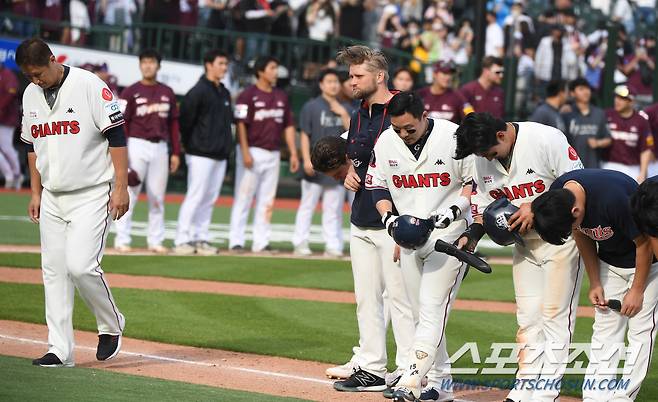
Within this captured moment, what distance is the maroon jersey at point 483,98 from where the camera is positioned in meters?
16.2

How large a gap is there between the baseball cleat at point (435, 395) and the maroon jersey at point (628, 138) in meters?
9.42

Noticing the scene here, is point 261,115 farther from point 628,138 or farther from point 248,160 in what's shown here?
point 628,138

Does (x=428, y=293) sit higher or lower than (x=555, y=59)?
lower

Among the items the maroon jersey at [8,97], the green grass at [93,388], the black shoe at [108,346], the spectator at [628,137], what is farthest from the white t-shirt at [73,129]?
the maroon jersey at [8,97]

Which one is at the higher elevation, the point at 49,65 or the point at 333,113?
the point at 49,65

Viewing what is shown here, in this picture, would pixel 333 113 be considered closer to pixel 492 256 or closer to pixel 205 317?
pixel 492 256

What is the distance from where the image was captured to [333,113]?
49.8ft

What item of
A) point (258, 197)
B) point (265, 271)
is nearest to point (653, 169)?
point (258, 197)

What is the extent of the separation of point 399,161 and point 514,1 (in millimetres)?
19201

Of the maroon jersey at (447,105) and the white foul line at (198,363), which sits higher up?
the maroon jersey at (447,105)

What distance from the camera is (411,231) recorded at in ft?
23.4

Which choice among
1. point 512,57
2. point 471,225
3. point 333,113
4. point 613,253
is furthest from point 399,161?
point 512,57

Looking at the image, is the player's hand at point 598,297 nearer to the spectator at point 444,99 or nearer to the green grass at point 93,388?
the green grass at point 93,388

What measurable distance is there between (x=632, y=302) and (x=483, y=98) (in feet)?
31.8
